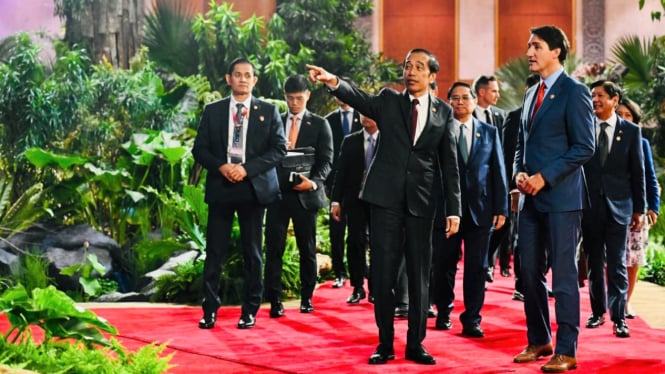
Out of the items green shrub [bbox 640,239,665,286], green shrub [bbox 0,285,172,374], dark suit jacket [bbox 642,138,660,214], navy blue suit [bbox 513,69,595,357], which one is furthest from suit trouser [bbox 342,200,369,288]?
green shrub [bbox 0,285,172,374]

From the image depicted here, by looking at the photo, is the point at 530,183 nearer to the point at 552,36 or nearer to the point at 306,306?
the point at 552,36

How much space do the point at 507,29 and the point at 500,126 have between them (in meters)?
9.90

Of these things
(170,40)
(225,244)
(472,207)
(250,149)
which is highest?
(170,40)

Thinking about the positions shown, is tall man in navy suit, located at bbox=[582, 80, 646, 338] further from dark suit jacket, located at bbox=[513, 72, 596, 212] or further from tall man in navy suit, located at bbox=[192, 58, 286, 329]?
tall man in navy suit, located at bbox=[192, 58, 286, 329]

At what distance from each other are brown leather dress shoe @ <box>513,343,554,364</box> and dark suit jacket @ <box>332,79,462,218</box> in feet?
2.50

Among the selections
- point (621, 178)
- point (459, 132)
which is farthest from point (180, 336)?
point (621, 178)

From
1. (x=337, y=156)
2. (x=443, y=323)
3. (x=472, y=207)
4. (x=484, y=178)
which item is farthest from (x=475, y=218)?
(x=337, y=156)

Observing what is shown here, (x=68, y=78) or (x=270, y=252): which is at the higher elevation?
(x=68, y=78)

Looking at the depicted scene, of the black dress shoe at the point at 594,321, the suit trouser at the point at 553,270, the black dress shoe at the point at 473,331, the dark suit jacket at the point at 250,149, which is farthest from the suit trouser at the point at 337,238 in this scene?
the suit trouser at the point at 553,270

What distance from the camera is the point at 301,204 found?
23.7 feet

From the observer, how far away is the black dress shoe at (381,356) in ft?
17.3

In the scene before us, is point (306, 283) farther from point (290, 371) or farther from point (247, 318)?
point (290, 371)

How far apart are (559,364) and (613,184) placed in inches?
67.1

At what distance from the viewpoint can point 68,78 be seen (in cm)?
1141
